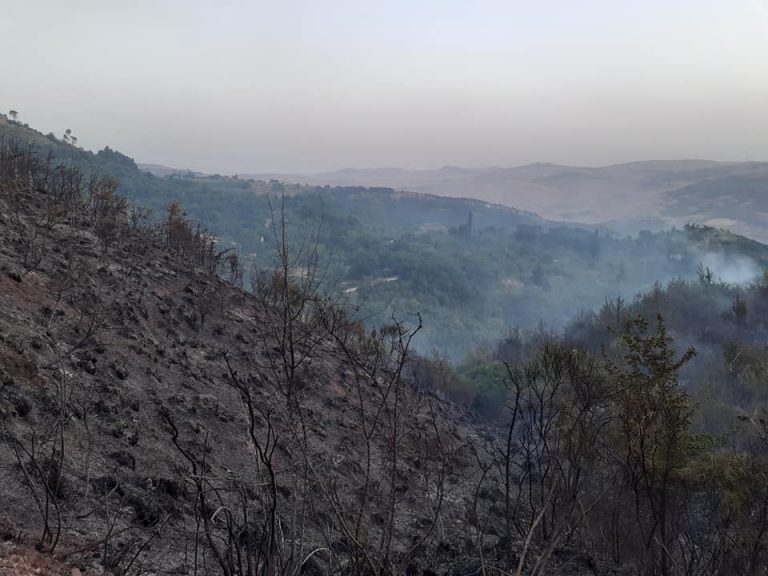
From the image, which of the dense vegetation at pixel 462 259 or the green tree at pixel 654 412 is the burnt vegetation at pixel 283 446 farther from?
the dense vegetation at pixel 462 259

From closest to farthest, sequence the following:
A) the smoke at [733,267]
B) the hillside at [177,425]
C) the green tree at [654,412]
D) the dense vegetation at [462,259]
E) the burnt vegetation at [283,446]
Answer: the hillside at [177,425] < the burnt vegetation at [283,446] < the green tree at [654,412] < the smoke at [733,267] < the dense vegetation at [462,259]

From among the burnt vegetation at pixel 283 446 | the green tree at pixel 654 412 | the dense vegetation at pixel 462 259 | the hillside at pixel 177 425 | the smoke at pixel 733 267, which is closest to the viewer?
the hillside at pixel 177 425

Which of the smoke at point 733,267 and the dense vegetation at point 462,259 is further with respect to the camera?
the dense vegetation at point 462,259

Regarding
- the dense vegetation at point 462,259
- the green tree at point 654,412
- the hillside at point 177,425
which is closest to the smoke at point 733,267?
the dense vegetation at point 462,259

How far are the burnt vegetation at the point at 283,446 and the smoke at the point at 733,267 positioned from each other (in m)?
64.4

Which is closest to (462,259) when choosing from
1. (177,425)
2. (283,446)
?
(177,425)

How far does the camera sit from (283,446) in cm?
672

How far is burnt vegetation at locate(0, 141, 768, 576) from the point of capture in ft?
11.0

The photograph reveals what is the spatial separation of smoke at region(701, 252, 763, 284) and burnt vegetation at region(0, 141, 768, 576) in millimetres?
64360

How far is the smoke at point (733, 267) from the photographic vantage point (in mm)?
72625

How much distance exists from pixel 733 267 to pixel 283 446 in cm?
8366

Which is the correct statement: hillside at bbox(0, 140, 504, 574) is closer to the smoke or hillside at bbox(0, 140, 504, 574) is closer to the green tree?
the green tree

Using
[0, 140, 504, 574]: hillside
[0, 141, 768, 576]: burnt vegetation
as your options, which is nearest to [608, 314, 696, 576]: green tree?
[0, 141, 768, 576]: burnt vegetation

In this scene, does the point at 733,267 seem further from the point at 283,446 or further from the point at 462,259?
the point at 283,446
